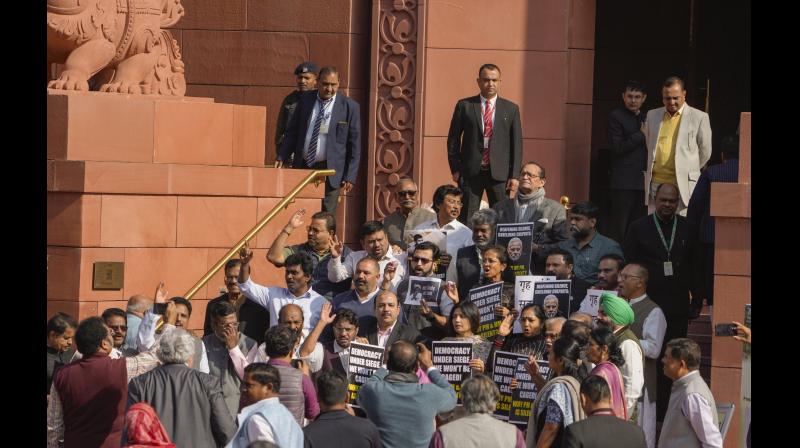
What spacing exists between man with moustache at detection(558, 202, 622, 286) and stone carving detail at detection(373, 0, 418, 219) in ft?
19.8

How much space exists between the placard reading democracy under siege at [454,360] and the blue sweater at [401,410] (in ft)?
3.90

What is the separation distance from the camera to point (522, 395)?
1328 centimetres

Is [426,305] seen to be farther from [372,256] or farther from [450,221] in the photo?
[450,221]

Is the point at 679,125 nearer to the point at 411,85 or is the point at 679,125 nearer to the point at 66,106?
the point at 411,85

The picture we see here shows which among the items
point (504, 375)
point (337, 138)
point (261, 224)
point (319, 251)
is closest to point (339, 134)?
point (337, 138)

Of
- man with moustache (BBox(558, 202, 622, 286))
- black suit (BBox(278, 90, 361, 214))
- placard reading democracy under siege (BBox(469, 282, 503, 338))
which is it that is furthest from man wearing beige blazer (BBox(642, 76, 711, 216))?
placard reading democracy under siege (BBox(469, 282, 503, 338))

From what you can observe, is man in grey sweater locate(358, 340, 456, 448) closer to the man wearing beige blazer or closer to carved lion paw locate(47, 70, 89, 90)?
the man wearing beige blazer

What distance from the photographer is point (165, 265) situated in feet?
58.1

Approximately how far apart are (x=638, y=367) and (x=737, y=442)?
168cm

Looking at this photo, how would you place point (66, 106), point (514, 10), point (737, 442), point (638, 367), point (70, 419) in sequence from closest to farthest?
1. point (70, 419)
2. point (638, 367)
3. point (737, 442)
4. point (66, 106)
5. point (514, 10)

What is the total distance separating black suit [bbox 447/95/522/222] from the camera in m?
18.3

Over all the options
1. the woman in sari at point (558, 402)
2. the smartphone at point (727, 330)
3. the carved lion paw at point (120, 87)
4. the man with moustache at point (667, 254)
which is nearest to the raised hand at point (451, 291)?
the man with moustache at point (667, 254)

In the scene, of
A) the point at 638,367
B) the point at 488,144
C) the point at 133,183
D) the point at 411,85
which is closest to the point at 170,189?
the point at 133,183

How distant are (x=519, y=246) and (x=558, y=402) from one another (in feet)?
11.3
